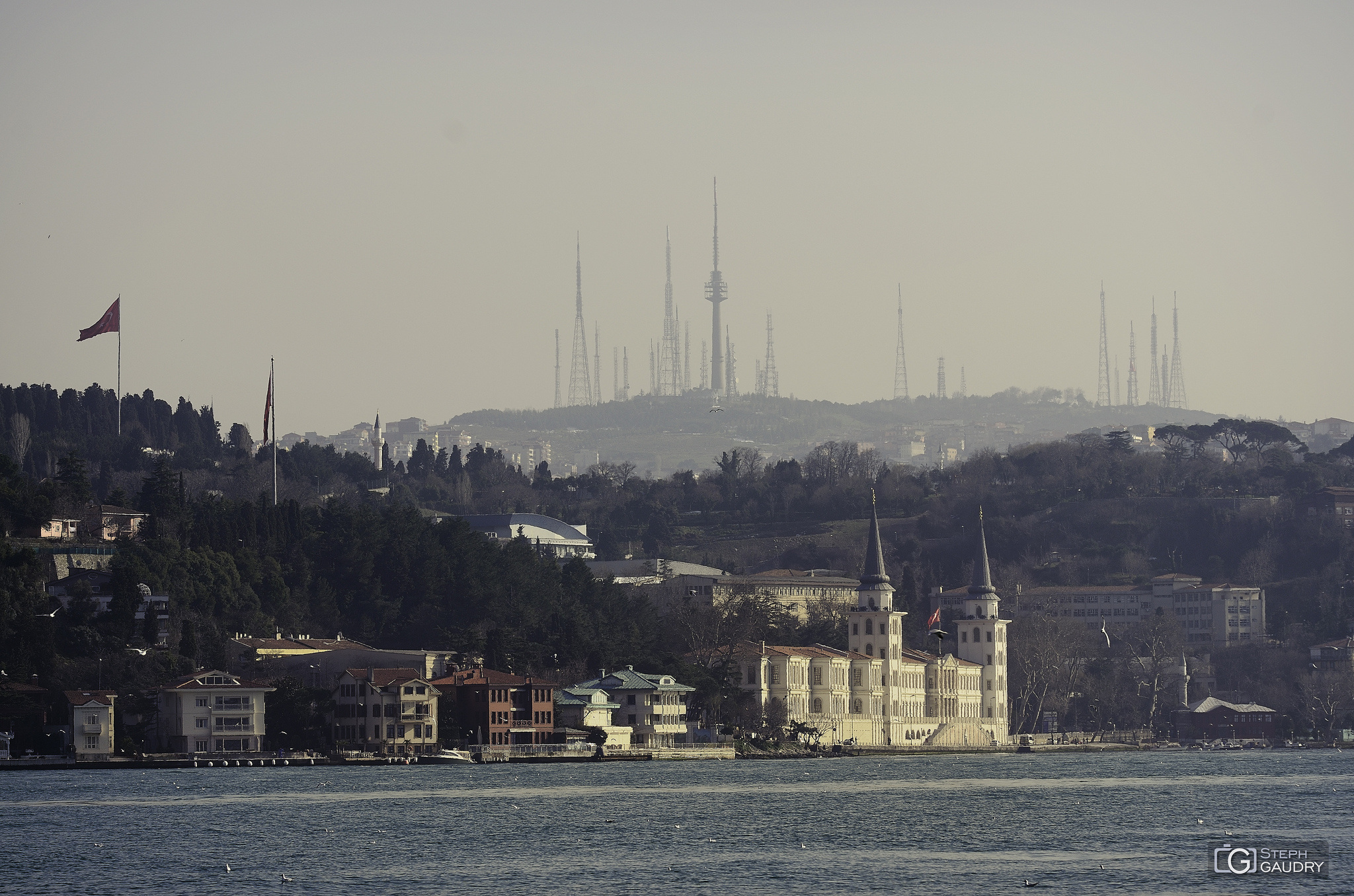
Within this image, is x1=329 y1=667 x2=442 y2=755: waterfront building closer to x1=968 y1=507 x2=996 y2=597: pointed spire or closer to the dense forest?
the dense forest

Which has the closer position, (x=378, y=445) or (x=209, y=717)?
(x=209, y=717)

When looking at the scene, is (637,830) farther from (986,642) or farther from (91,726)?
(986,642)

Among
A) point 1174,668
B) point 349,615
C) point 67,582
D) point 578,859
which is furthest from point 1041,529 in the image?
point 578,859

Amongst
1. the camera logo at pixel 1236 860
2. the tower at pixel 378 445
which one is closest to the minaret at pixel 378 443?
the tower at pixel 378 445

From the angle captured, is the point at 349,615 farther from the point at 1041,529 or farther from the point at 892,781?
the point at 1041,529

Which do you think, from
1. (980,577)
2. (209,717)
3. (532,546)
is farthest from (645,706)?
(532,546)

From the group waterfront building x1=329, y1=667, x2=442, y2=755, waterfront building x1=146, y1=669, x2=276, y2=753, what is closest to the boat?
waterfront building x1=329, y1=667, x2=442, y2=755
